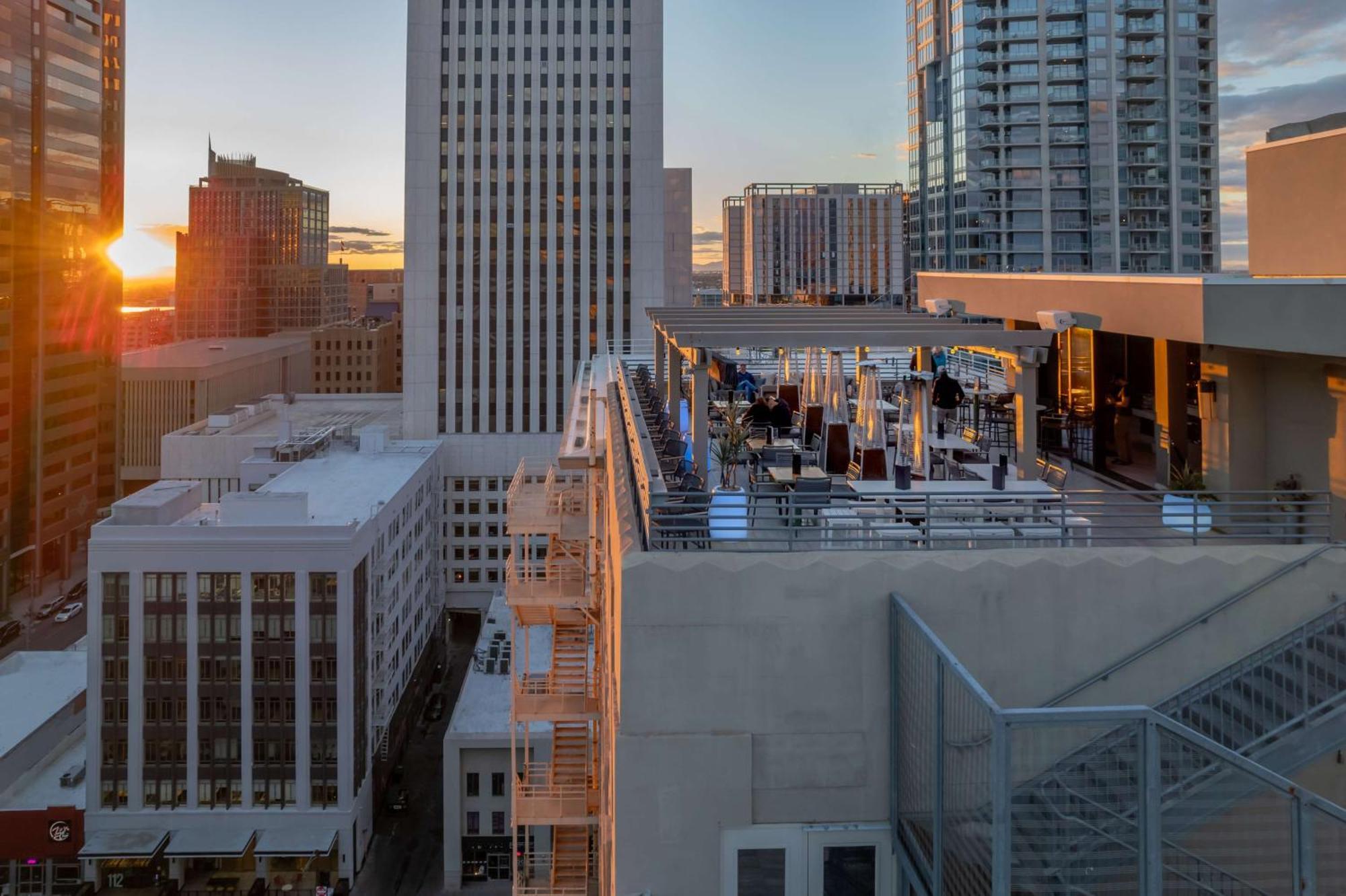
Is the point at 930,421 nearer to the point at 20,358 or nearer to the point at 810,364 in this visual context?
the point at 810,364

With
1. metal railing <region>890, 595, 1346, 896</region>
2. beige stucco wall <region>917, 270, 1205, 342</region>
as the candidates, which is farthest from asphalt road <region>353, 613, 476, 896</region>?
metal railing <region>890, 595, 1346, 896</region>

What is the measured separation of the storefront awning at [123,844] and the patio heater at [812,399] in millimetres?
32865

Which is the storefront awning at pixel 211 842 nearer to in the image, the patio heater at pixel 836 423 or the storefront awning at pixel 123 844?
the storefront awning at pixel 123 844

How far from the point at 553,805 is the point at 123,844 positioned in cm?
2904

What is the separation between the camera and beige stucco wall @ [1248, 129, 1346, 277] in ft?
47.4

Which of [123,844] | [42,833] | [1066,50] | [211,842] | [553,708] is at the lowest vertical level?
[211,842]

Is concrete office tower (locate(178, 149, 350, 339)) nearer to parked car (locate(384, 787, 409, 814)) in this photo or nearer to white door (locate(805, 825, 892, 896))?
parked car (locate(384, 787, 409, 814))

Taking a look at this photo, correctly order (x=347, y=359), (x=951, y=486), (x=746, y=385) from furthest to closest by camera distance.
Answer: (x=347, y=359)
(x=746, y=385)
(x=951, y=486)

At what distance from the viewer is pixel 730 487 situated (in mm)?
10859

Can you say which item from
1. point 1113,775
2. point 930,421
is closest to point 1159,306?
point 930,421

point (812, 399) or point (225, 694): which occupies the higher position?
point (812, 399)

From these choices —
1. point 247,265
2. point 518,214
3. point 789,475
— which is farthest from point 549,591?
point 247,265

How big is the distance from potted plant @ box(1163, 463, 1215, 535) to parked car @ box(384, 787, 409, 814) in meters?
39.6

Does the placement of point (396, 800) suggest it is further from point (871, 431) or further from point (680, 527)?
point (680, 527)
